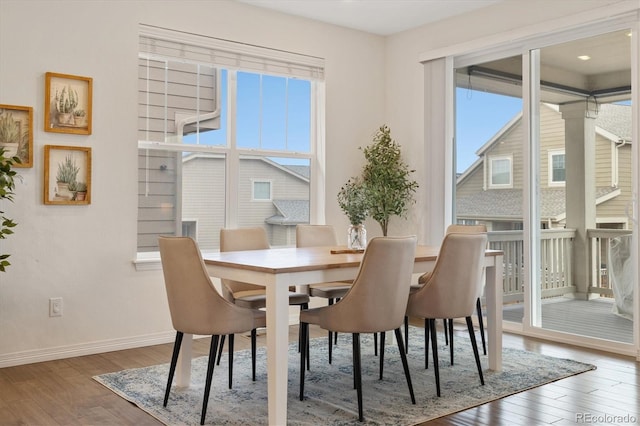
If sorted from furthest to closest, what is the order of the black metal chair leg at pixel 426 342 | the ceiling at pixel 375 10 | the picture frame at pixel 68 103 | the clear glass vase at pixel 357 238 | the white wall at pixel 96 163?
the ceiling at pixel 375 10 < the picture frame at pixel 68 103 < the white wall at pixel 96 163 < the clear glass vase at pixel 357 238 < the black metal chair leg at pixel 426 342

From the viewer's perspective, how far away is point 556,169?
469 cm

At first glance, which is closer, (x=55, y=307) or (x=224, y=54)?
(x=55, y=307)

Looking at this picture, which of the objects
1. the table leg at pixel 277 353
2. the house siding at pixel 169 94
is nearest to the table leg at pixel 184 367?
the table leg at pixel 277 353

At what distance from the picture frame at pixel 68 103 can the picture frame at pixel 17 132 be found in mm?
120

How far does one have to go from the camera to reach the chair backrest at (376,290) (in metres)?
2.91

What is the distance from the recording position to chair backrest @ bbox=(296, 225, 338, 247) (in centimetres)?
454

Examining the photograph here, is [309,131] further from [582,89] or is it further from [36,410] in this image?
[36,410]

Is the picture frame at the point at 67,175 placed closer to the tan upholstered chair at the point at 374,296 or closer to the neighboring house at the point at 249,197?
the neighboring house at the point at 249,197

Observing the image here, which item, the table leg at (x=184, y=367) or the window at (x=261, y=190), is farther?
the window at (x=261, y=190)

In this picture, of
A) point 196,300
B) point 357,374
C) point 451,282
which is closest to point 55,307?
point 196,300

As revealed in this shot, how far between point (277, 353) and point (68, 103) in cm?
253

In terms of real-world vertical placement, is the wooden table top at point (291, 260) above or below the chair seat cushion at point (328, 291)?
above

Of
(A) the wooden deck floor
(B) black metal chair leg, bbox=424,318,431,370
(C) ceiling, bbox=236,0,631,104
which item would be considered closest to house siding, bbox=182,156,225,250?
(C) ceiling, bbox=236,0,631,104

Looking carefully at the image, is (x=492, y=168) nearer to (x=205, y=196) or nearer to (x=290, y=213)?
(x=290, y=213)
